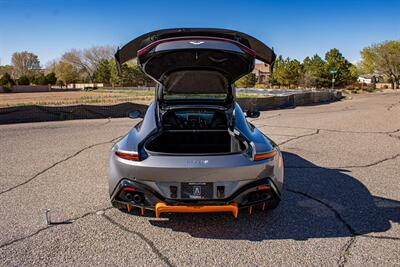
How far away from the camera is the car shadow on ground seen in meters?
3.05

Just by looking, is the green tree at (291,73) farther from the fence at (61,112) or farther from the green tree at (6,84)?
the green tree at (6,84)

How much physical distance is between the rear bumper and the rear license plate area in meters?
0.04

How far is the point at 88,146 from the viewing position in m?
7.22

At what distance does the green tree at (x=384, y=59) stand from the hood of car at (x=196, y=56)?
6878 cm

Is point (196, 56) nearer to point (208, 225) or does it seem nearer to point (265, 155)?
point (265, 155)

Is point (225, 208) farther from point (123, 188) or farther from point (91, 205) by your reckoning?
point (91, 205)

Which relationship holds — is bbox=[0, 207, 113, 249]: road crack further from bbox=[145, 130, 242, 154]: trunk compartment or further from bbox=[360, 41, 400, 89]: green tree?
bbox=[360, 41, 400, 89]: green tree

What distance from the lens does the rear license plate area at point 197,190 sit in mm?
2844

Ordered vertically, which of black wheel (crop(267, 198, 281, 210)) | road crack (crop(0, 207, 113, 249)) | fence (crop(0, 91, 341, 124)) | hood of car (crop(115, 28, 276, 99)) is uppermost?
hood of car (crop(115, 28, 276, 99))

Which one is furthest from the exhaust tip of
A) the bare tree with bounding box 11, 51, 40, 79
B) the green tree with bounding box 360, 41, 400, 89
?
the bare tree with bounding box 11, 51, 40, 79

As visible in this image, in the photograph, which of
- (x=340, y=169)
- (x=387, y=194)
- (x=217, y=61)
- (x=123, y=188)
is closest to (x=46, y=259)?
(x=123, y=188)

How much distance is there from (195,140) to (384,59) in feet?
233

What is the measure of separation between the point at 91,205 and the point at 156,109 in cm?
143

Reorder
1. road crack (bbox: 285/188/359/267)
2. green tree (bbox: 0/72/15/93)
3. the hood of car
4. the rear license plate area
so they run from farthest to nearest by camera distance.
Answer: green tree (bbox: 0/72/15/93), the hood of car, the rear license plate area, road crack (bbox: 285/188/359/267)
